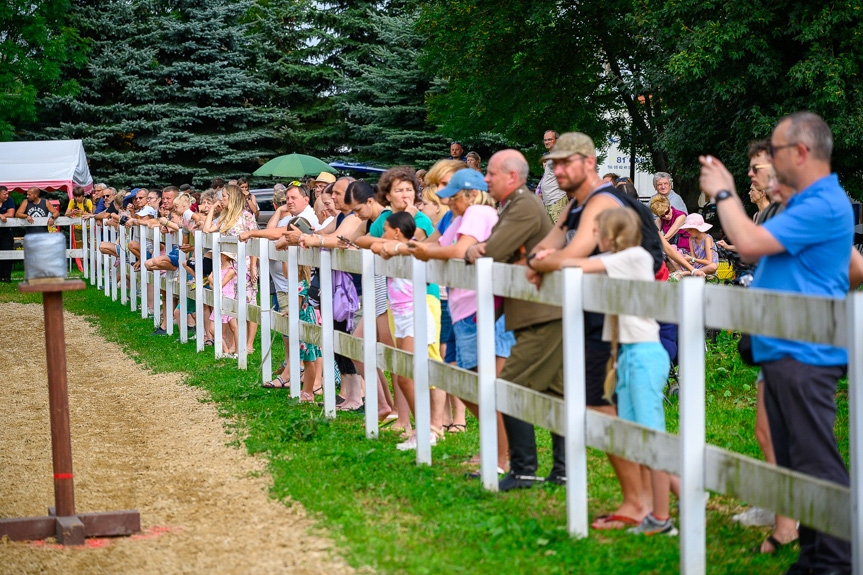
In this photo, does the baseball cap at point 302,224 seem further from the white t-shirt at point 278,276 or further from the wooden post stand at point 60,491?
the wooden post stand at point 60,491

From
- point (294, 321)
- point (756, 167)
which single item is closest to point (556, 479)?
point (756, 167)

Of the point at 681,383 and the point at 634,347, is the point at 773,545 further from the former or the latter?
the point at 681,383

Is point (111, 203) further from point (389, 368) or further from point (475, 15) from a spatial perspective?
point (389, 368)

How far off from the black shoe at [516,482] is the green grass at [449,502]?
0.12 metres

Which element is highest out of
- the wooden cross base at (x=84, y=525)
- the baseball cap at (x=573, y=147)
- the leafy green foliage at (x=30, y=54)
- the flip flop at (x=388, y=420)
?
the leafy green foliage at (x=30, y=54)

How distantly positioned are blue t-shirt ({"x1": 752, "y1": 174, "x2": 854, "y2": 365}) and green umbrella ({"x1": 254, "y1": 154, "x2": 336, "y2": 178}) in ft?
87.3

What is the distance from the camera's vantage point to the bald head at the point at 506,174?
636 centimetres

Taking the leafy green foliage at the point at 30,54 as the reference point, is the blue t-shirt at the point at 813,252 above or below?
below

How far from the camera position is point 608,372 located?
5.32m

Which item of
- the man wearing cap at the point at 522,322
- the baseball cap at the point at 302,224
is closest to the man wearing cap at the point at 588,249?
the man wearing cap at the point at 522,322

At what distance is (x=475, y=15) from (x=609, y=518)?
2468cm

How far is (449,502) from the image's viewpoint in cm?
606

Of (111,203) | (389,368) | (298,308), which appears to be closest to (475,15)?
(111,203)

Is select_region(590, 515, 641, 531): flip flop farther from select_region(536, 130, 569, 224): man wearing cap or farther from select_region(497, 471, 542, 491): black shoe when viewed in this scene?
select_region(536, 130, 569, 224): man wearing cap
